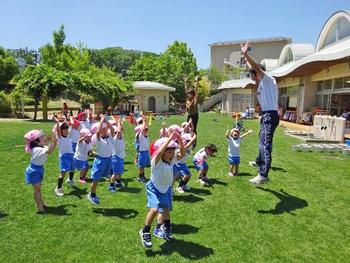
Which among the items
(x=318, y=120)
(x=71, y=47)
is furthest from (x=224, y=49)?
(x=318, y=120)

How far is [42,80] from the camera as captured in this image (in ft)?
87.5

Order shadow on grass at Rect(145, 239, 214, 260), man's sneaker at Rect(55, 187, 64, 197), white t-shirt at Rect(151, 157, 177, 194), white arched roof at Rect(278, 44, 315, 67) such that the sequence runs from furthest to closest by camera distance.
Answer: white arched roof at Rect(278, 44, 315, 67)
man's sneaker at Rect(55, 187, 64, 197)
white t-shirt at Rect(151, 157, 177, 194)
shadow on grass at Rect(145, 239, 214, 260)

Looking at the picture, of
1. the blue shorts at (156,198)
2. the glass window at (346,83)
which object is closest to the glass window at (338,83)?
the glass window at (346,83)

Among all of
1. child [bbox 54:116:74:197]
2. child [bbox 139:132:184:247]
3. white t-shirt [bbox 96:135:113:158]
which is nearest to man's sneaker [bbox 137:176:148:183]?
child [bbox 54:116:74:197]

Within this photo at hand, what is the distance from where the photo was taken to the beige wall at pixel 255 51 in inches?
2413

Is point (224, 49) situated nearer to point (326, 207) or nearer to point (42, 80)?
point (42, 80)

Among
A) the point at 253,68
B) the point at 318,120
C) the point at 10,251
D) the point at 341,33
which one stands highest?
the point at 341,33

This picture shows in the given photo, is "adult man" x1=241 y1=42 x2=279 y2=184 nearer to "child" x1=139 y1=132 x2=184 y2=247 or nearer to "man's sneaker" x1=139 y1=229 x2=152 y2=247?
"child" x1=139 y1=132 x2=184 y2=247

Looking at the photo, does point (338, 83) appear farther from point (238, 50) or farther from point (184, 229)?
point (238, 50)

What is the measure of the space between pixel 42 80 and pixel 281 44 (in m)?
45.5

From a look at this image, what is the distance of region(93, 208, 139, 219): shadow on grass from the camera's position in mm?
5719

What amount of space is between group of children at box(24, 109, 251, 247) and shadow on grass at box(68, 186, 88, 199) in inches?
8.8

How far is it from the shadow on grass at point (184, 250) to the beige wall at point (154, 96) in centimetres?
3874

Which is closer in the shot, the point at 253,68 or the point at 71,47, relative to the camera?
the point at 253,68
